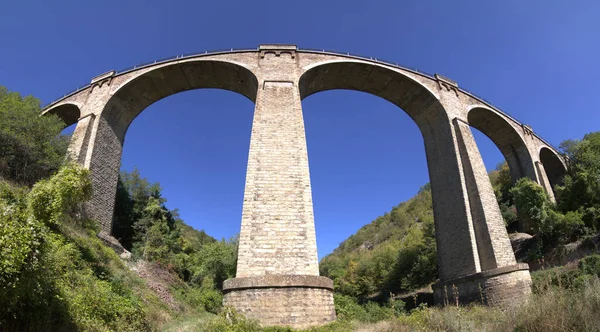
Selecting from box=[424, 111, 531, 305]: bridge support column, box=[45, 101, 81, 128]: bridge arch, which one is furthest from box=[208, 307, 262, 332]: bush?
box=[45, 101, 81, 128]: bridge arch

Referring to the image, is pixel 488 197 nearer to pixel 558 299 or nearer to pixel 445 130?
pixel 445 130

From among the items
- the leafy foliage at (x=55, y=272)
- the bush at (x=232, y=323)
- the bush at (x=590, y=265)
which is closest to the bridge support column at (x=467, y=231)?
the bush at (x=590, y=265)

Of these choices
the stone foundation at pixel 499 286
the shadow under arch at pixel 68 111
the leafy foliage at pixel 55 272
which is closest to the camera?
the leafy foliage at pixel 55 272

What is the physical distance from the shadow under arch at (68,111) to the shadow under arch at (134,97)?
9.04 feet

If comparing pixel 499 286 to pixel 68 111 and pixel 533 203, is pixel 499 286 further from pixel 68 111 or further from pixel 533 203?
pixel 68 111

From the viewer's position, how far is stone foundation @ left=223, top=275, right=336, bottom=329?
8.49m

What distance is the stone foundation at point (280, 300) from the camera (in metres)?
8.49

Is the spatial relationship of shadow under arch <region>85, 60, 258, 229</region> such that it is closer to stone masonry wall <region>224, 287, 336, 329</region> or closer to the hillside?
stone masonry wall <region>224, 287, 336, 329</region>

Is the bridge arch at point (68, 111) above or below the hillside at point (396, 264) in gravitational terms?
above

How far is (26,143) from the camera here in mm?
12539

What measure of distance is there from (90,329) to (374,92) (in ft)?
49.7

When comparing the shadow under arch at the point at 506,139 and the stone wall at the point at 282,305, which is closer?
the stone wall at the point at 282,305

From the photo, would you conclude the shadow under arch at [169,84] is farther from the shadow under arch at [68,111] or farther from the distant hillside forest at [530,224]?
the distant hillside forest at [530,224]

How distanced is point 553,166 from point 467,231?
1675 centimetres
